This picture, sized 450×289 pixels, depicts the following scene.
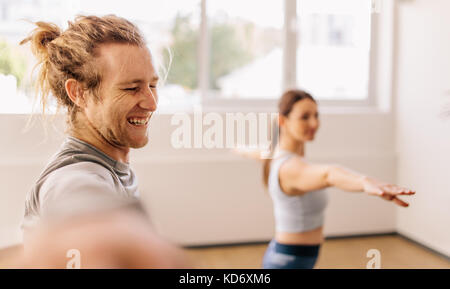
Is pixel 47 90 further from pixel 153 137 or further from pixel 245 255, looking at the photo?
pixel 245 255

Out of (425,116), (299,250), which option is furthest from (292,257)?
(425,116)

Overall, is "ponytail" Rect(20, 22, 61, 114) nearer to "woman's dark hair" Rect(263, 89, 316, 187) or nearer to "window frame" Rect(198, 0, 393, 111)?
"woman's dark hair" Rect(263, 89, 316, 187)

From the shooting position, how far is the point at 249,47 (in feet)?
5.37

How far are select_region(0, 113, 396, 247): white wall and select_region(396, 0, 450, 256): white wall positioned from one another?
0.46 feet

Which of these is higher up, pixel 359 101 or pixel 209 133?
pixel 359 101

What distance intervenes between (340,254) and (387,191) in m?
0.83

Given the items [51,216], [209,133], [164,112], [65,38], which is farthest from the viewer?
[209,133]

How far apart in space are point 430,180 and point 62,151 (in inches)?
37.0

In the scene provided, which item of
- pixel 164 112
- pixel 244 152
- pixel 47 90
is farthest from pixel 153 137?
pixel 47 90

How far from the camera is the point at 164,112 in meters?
1.37

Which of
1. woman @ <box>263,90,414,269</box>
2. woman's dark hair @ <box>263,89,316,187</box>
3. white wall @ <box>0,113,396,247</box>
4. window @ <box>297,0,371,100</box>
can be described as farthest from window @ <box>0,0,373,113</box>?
woman @ <box>263,90,414,269</box>

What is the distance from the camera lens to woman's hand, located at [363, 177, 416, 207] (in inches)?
21.8

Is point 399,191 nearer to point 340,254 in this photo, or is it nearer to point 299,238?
point 299,238

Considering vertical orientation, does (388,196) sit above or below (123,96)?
below
